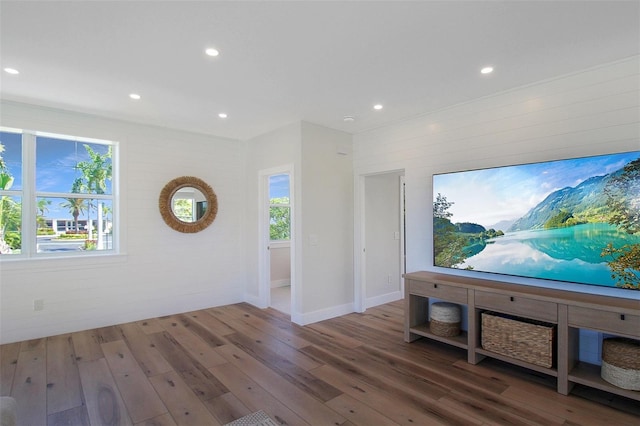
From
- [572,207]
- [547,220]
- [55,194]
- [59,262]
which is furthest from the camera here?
[55,194]

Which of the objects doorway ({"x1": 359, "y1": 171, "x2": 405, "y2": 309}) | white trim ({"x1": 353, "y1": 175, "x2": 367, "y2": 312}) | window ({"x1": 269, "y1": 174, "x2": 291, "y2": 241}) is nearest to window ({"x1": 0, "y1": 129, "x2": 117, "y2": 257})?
window ({"x1": 269, "y1": 174, "x2": 291, "y2": 241})

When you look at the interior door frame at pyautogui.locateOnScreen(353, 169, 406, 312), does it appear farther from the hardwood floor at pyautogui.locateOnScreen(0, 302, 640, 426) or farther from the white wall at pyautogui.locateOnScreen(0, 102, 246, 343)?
the white wall at pyautogui.locateOnScreen(0, 102, 246, 343)

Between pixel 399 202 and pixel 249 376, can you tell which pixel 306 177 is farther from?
pixel 249 376

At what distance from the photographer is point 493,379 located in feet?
9.33

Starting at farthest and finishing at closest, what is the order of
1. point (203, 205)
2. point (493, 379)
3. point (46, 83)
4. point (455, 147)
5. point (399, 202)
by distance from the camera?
point (399, 202), point (203, 205), point (455, 147), point (46, 83), point (493, 379)

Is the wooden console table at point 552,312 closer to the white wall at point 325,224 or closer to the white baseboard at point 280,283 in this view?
the white wall at point 325,224

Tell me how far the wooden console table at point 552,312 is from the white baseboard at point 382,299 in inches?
55.3

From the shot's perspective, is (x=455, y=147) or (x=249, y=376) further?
(x=455, y=147)

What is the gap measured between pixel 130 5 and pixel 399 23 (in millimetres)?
1761

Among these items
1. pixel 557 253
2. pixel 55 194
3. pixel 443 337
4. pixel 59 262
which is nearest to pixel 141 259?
pixel 59 262

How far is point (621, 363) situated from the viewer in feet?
7.88

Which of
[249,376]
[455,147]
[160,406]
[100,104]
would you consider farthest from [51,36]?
[455,147]

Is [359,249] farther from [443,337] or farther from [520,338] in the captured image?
[520,338]

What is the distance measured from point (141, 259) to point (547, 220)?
4904 millimetres
